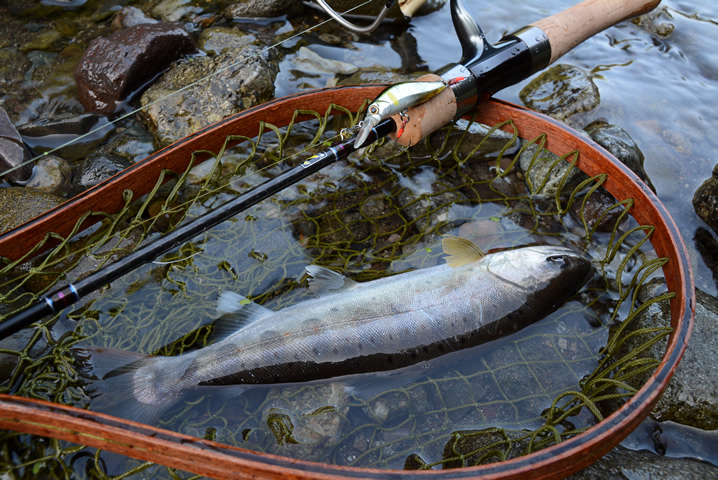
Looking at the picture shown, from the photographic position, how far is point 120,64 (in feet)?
17.1

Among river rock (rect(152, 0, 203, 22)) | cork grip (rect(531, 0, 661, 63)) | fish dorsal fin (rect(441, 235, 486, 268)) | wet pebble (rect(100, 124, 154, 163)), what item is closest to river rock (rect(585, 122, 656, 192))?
cork grip (rect(531, 0, 661, 63))

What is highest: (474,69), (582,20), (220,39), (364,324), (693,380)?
(582,20)

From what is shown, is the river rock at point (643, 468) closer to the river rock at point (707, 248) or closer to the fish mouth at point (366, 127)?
the river rock at point (707, 248)

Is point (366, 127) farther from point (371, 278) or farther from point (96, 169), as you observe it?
point (96, 169)

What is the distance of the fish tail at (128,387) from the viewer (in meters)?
2.82

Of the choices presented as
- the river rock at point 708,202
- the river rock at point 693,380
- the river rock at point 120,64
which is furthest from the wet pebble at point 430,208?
the river rock at point 120,64

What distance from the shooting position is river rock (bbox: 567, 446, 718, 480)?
268 centimetres

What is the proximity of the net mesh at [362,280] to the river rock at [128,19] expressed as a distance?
9.76 ft

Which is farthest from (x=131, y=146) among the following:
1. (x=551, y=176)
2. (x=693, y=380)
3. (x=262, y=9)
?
(x=693, y=380)

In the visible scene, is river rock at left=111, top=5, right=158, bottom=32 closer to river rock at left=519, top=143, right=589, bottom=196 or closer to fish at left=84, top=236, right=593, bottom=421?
fish at left=84, top=236, right=593, bottom=421

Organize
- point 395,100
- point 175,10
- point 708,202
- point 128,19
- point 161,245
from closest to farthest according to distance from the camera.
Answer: point 161,245 < point 395,100 < point 708,202 < point 128,19 < point 175,10

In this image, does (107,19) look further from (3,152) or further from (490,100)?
(490,100)

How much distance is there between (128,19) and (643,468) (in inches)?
279

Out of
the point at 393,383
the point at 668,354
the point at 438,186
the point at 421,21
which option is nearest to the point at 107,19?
the point at 421,21
